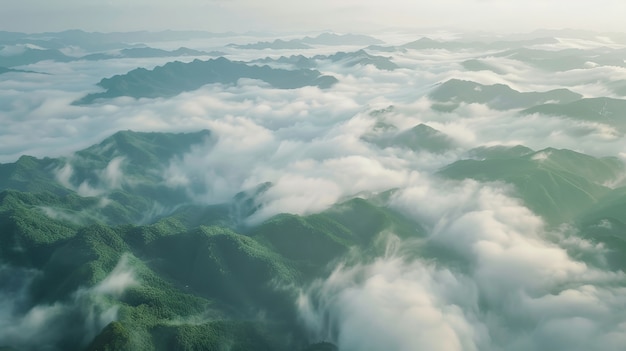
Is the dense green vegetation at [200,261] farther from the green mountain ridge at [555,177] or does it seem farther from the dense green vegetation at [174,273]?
the green mountain ridge at [555,177]

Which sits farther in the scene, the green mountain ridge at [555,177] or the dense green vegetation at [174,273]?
the green mountain ridge at [555,177]

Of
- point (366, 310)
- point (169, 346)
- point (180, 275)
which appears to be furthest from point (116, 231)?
point (366, 310)

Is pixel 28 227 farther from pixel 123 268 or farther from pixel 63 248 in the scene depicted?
pixel 123 268

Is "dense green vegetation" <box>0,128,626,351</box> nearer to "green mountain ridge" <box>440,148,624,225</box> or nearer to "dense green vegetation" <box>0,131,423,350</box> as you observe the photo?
"dense green vegetation" <box>0,131,423,350</box>

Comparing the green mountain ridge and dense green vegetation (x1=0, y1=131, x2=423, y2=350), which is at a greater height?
the green mountain ridge

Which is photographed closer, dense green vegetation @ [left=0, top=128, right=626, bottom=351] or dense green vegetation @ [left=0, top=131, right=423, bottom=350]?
dense green vegetation @ [left=0, top=131, right=423, bottom=350]

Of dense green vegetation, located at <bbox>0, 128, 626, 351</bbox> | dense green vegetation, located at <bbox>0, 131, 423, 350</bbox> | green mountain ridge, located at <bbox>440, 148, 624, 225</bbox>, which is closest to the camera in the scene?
dense green vegetation, located at <bbox>0, 131, 423, 350</bbox>

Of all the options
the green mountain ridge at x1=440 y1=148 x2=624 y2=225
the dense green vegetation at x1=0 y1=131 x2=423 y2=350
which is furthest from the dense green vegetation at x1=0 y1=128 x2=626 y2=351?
the green mountain ridge at x1=440 y1=148 x2=624 y2=225

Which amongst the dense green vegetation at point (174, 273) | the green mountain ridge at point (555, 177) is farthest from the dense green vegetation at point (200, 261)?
the green mountain ridge at point (555, 177)

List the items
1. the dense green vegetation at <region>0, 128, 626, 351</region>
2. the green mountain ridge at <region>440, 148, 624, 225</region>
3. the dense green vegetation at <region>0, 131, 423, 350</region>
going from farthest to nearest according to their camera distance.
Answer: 1. the green mountain ridge at <region>440, 148, 624, 225</region>
2. the dense green vegetation at <region>0, 128, 626, 351</region>
3. the dense green vegetation at <region>0, 131, 423, 350</region>

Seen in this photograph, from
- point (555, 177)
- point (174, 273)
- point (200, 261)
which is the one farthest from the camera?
point (555, 177)

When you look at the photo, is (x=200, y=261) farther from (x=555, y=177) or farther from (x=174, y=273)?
(x=555, y=177)

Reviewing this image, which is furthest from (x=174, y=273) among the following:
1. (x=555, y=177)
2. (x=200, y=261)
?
(x=555, y=177)
